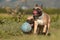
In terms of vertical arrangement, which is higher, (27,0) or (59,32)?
(27,0)

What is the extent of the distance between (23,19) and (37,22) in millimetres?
1759

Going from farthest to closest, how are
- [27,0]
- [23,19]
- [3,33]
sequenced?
[27,0] → [23,19] → [3,33]

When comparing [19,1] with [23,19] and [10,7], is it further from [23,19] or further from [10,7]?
[23,19]

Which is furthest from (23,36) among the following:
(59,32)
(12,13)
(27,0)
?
(27,0)

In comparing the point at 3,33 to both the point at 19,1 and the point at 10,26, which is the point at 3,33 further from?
the point at 19,1

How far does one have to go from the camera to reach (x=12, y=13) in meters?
11.6

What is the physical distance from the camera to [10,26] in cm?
932

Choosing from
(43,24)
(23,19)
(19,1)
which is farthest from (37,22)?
(19,1)

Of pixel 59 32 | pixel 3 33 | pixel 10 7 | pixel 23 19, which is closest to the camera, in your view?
pixel 3 33

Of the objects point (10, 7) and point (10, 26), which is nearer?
point (10, 26)

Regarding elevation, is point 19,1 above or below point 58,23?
above

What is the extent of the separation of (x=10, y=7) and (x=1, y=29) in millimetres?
3231

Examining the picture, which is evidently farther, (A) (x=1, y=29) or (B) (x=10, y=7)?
(B) (x=10, y=7)

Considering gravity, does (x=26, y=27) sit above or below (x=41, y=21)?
below
